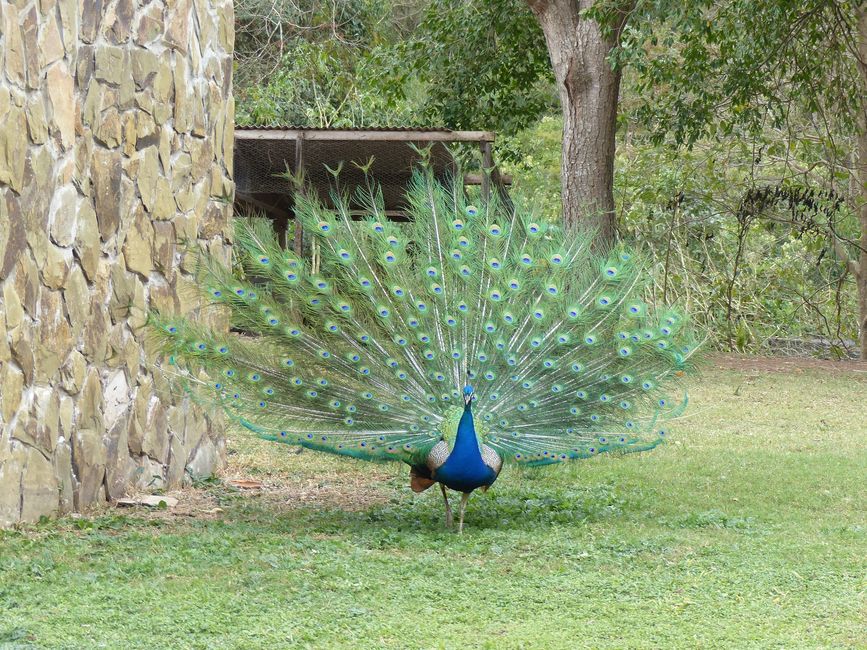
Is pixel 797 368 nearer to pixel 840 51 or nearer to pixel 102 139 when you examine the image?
pixel 840 51

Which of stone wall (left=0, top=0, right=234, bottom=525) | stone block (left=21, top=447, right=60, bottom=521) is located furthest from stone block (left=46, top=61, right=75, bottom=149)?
stone block (left=21, top=447, right=60, bottom=521)

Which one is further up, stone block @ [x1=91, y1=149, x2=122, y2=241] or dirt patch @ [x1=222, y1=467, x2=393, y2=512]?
stone block @ [x1=91, y1=149, x2=122, y2=241]

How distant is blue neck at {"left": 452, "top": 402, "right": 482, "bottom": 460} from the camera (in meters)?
5.98

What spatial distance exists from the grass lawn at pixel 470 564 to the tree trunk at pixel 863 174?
8.41m

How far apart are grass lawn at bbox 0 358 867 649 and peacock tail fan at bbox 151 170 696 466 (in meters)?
0.60

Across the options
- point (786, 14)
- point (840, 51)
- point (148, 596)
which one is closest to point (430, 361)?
point (148, 596)

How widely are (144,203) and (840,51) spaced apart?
34.9 ft

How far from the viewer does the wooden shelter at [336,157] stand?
1141cm

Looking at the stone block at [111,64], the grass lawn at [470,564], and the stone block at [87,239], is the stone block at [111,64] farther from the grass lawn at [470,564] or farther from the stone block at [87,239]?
the grass lawn at [470,564]

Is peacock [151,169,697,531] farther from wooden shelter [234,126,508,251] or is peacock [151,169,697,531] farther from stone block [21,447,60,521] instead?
wooden shelter [234,126,508,251]

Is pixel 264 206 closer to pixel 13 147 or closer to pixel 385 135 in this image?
pixel 385 135

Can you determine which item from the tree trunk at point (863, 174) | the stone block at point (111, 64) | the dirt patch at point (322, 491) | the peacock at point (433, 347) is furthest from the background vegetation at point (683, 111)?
the stone block at point (111, 64)

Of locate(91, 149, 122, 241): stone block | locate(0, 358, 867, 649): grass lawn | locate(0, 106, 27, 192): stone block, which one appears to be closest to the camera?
locate(0, 358, 867, 649): grass lawn

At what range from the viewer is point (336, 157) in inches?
519
